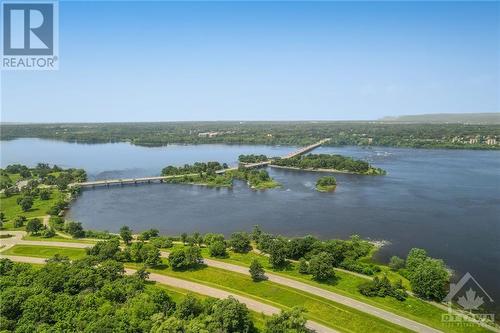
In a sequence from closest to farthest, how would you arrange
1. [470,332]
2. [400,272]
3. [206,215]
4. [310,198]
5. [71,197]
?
[470,332]
[400,272]
[206,215]
[310,198]
[71,197]

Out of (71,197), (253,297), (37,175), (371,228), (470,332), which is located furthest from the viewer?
(37,175)

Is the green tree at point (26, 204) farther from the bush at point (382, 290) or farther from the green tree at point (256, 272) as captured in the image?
the bush at point (382, 290)

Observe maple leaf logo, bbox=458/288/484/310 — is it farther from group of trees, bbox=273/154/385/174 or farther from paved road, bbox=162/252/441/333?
group of trees, bbox=273/154/385/174

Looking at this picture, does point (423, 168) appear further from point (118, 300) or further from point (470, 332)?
point (118, 300)

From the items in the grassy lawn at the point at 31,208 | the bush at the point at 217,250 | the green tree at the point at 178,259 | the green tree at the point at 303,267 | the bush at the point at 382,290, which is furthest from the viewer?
the grassy lawn at the point at 31,208

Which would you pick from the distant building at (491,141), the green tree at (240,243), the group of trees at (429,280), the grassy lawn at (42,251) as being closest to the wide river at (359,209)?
the group of trees at (429,280)

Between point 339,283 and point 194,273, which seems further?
point 194,273

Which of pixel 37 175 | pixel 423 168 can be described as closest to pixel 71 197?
pixel 37 175

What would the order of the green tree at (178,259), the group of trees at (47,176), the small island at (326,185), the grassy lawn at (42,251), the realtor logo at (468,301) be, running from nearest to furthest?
the realtor logo at (468,301), the green tree at (178,259), the grassy lawn at (42,251), the small island at (326,185), the group of trees at (47,176)
